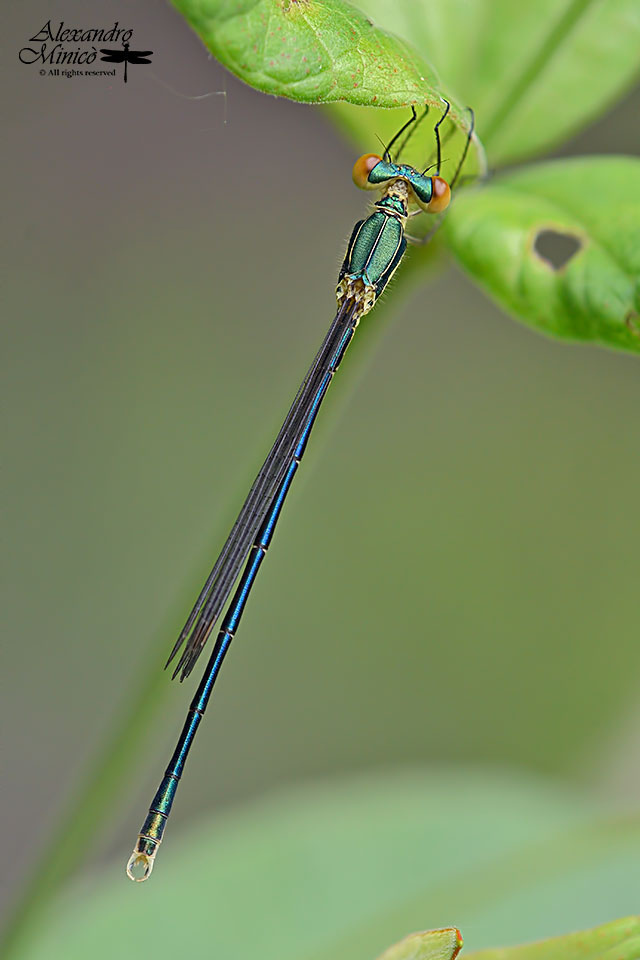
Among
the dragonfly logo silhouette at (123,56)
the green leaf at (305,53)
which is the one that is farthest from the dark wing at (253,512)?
the dragonfly logo silhouette at (123,56)

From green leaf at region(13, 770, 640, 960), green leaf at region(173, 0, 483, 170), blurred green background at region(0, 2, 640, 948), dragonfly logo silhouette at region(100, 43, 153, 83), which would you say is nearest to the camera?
green leaf at region(173, 0, 483, 170)

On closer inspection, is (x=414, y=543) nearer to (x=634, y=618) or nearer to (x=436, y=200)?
(x=634, y=618)

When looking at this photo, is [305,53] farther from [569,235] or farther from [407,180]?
[569,235]

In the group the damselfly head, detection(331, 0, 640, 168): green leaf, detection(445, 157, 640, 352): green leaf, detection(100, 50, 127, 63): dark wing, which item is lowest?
detection(445, 157, 640, 352): green leaf

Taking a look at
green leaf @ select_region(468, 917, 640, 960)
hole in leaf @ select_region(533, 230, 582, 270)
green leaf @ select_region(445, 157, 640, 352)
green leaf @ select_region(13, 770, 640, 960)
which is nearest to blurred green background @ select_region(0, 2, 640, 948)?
green leaf @ select_region(13, 770, 640, 960)

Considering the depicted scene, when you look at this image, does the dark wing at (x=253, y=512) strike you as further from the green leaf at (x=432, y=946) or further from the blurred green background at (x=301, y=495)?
the blurred green background at (x=301, y=495)

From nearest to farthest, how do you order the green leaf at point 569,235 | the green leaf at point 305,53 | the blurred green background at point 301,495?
the green leaf at point 305,53 < the green leaf at point 569,235 < the blurred green background at point 301,495

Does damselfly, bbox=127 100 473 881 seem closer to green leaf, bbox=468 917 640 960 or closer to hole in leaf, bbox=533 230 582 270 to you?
hole in leaf, bbox=533 230 582 270
